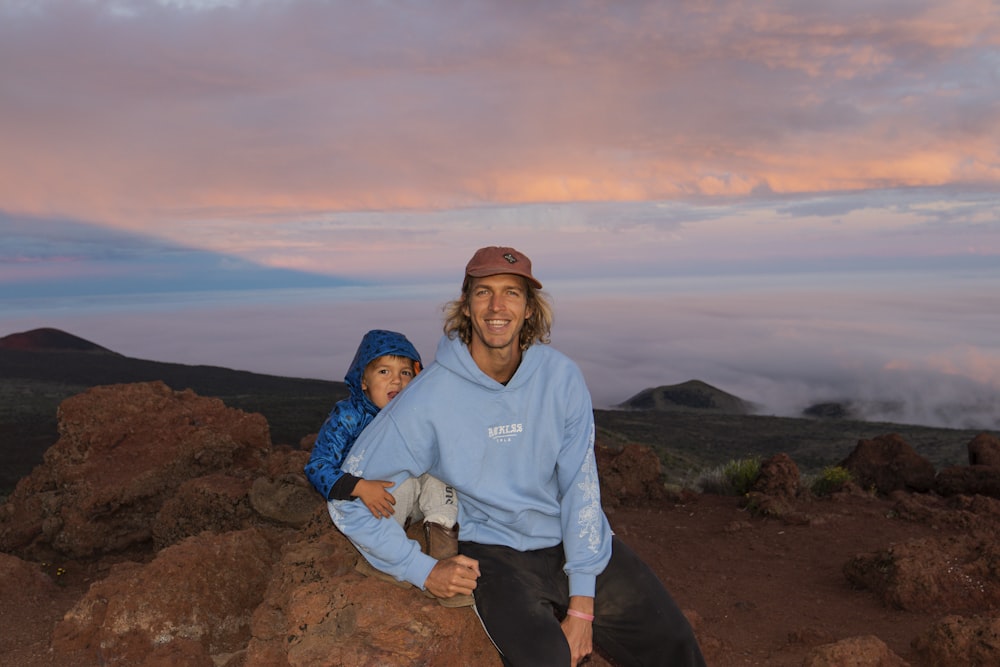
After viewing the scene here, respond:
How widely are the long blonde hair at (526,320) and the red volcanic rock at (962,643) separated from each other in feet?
11.2

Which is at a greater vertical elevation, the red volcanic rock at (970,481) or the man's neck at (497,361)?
the man's neck at (497,361)

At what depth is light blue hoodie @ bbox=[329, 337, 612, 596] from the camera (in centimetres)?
333

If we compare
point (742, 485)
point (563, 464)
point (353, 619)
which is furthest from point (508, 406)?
point (742, 485)

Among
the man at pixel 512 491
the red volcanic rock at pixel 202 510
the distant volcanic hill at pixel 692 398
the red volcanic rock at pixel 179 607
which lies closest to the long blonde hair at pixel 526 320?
the man at pixel 512 491

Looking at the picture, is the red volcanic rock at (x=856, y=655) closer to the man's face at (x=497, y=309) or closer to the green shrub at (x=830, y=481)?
the man's face at (x=497, y=309)

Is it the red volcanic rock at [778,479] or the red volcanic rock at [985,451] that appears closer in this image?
the red volcanic rock at [778,479]

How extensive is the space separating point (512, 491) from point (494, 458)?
17 centimetres

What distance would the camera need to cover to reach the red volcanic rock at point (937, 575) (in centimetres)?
623

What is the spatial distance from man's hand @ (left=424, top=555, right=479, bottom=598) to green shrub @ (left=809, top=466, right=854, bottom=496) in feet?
27.1

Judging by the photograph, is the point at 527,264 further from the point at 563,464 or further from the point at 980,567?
the point at 980,567

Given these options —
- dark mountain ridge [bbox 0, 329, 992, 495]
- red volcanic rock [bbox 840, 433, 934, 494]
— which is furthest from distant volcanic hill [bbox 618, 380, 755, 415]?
red volcanic rock [bbox 840, 433, 934, 494]

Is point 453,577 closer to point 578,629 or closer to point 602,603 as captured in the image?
point 578,629

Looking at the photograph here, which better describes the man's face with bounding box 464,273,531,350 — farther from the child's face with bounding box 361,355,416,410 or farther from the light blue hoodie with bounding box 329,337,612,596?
the child's face with bounding box 361,355,416,410

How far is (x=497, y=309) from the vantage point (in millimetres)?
3430
